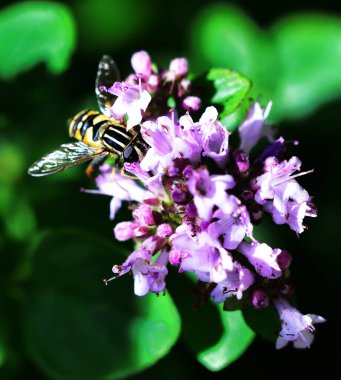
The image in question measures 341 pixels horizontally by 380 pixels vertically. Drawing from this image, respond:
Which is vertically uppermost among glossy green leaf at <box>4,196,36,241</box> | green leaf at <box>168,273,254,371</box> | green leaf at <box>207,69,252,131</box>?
green leaf at <box>207,69,252,131</box>

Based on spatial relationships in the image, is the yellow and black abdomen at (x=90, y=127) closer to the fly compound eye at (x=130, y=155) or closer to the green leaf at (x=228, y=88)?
the fly compound eye at (x=130, y=155)

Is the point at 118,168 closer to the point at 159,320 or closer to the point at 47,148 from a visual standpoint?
the point at 159,320

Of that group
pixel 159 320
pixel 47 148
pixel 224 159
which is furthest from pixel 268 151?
pixel 47 148

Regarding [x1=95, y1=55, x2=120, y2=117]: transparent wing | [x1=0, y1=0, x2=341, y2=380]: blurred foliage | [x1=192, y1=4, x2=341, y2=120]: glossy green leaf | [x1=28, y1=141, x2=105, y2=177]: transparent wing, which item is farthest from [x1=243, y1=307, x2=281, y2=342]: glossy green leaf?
[x1=192, y1=4, x2=341, y2=120]: glossy green leaf

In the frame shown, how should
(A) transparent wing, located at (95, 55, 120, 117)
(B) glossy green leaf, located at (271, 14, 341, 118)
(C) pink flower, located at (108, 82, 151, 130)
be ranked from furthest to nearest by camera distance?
(B) glossy green leaf, located at (271, 14, 341, 118) < (A) transparent wing, located at (95, 55, 120, 117) < (C) pink flower, located at (108, 82, 151, 130)

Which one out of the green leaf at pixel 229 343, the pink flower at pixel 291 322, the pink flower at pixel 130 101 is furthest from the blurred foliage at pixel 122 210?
the pink flower at pixel 130 101

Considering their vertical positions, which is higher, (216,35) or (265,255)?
(265,255)

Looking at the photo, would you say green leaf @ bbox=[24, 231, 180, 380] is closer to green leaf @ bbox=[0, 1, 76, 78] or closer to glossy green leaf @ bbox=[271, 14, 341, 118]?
green leaf @ bbox=[0, 1, 76, 78]
